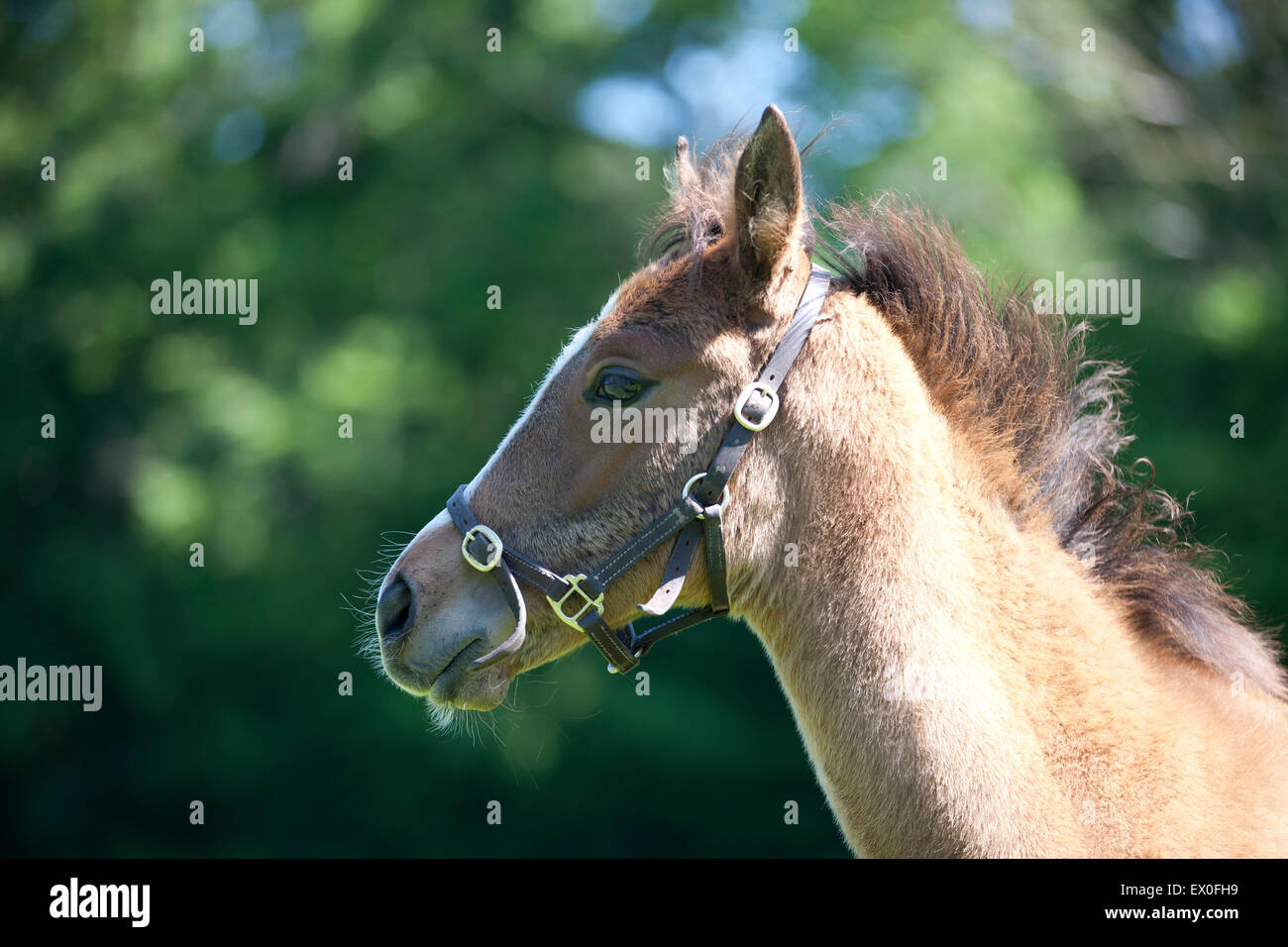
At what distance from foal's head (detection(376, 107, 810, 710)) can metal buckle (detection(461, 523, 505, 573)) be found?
0.13 feet

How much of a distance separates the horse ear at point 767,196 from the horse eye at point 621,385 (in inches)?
21.3

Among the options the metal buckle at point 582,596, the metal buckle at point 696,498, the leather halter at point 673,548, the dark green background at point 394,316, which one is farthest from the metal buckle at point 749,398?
the dark green background at point 394,316

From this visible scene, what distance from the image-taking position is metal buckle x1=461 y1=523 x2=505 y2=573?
3.50 m

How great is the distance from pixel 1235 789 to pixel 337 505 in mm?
12031

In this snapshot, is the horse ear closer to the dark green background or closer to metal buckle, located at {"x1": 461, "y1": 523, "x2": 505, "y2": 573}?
metal buckle, located at {"x1": 461, "y1": 523, "x2": 505, "y2": 573}

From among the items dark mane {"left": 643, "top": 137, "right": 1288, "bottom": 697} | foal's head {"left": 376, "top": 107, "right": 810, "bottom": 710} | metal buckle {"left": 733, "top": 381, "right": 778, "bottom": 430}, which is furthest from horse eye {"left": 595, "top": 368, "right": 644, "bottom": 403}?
dark mane {"left": 643, "top": 137, "right": 1288, "bottom": 697}

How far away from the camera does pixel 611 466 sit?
3500 millimetres

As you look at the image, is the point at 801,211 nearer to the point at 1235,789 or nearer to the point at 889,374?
the point at 889,374

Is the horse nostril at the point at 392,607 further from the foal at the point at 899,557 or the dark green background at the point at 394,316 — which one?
the dark green background at the point at 394,316

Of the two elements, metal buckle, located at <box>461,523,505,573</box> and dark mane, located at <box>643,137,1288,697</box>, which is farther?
dark mane, located at <box>643,137,1288,697</box>

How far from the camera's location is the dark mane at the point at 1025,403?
3637 millimetres

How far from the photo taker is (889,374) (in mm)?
3492

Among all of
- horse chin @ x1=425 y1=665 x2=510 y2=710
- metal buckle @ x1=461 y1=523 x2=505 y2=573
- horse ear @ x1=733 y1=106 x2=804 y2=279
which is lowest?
horse chin @ x1=425 y1=665 x2=510 y2=710
